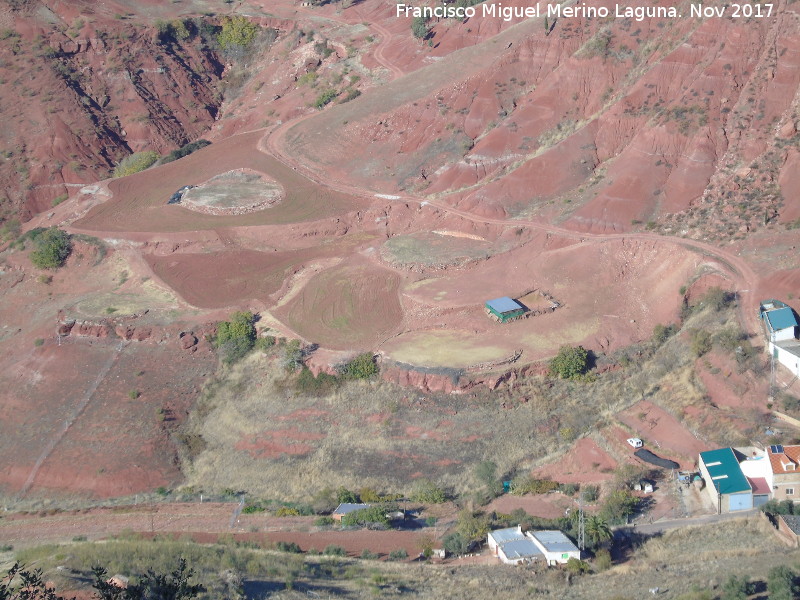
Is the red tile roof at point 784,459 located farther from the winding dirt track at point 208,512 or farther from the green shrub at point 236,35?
the green shrub at point 236,35

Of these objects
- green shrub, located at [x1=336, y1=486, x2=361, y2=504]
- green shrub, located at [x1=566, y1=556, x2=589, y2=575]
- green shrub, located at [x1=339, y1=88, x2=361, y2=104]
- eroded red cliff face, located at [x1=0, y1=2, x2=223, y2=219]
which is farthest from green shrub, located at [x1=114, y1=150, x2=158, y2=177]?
green shrub, located at [x1=566, y1=556, x2=589, y2=575]

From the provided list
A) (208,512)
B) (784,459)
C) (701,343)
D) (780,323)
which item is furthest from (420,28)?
(784,459)

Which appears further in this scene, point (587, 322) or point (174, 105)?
point (174, 105)

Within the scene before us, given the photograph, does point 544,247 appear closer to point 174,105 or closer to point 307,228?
point 307,228

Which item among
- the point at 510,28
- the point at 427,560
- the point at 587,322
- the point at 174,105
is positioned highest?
the point at 510,28

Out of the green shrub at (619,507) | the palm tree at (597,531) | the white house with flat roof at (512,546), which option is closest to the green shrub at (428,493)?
the white house with flat roof at (512,546)

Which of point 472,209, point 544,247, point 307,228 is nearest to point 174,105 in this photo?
point 307,228
